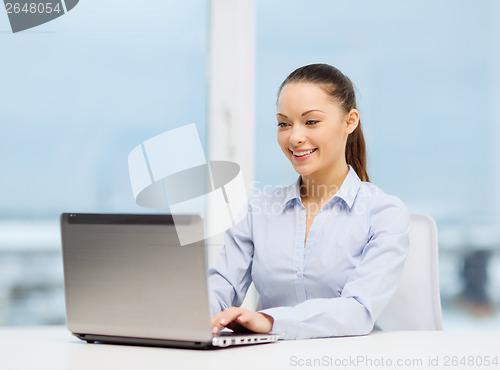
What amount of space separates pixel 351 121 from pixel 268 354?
0.83 m

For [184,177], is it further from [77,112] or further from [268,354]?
[268,354]

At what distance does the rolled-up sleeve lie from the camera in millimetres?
1152

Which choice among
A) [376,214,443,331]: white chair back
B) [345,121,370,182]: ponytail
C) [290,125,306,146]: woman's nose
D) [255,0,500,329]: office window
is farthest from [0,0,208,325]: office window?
[376,214,443,331]: white chair back

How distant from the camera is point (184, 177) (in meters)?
2.42

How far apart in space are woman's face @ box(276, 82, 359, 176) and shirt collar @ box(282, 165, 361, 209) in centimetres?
7

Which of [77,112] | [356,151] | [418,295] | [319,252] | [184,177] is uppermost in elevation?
[77,112]

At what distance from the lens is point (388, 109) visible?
2432 mm

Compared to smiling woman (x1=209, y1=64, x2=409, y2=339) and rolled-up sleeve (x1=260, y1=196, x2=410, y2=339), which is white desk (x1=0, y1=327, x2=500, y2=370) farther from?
smiling woman (x1=209, y1=64, x2=409, y2=339)

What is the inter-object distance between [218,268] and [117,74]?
120 cm

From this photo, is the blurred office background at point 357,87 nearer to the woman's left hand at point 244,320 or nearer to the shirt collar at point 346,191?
the shirt collar at point 346,191

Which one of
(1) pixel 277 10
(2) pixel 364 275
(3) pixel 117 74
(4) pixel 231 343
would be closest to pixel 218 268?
(2) pixel 364 275

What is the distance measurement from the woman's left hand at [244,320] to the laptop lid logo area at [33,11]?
176 cm

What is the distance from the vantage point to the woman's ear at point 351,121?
160 cm

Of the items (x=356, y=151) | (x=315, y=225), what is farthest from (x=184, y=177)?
(x=315, y=225)
